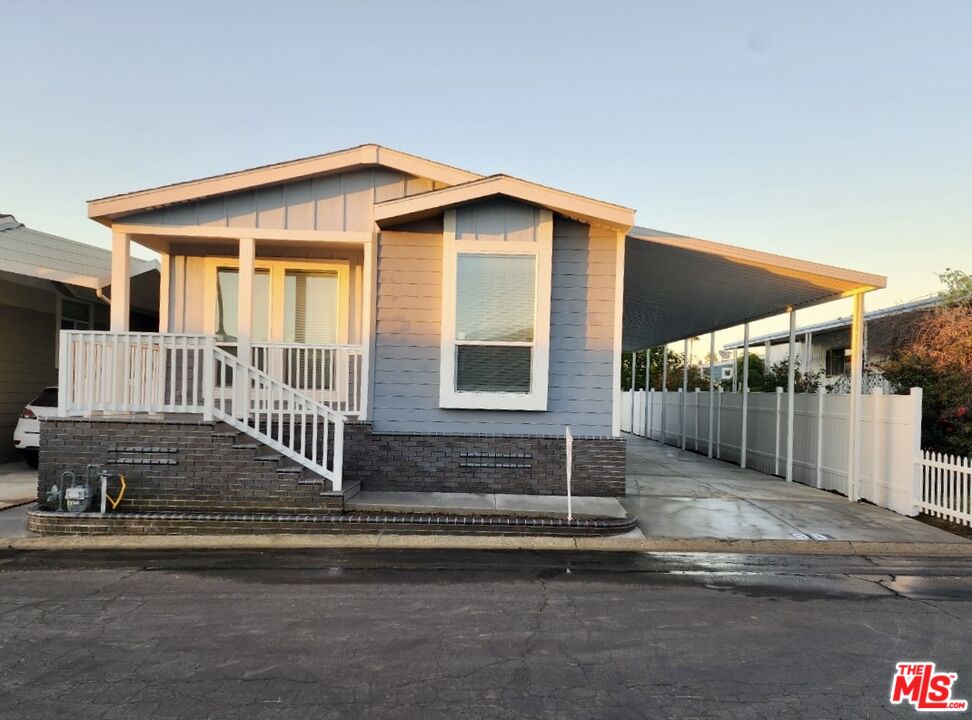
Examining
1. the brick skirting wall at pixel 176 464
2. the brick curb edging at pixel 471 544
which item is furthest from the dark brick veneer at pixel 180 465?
the brick curb edging at pixel 471 544

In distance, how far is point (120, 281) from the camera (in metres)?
9.30

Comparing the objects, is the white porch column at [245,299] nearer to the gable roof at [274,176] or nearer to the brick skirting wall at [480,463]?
the gable roof at [274,176]

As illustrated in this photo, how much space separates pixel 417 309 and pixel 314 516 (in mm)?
3186

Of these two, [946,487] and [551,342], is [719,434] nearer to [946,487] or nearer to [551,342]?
Answer: [946,487]

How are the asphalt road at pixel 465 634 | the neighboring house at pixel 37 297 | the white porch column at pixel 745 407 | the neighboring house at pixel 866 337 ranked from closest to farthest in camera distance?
the asphalt road at pixel 465 634, the neighboring house at pixel 37 297, the white porch column at pixel 745 407, the neighboring house at pixel 866 337

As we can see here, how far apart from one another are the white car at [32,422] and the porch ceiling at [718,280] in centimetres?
1010

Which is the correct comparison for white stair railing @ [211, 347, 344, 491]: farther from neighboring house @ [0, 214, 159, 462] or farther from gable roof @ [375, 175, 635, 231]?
neighboring house @ [0, 214, 159, 462]

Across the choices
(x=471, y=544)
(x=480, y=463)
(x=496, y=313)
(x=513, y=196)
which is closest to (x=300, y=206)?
(x=513, y=196)

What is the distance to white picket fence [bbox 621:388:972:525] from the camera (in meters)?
8.87

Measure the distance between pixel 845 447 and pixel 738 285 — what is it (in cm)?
316

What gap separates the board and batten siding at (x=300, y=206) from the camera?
9453 mm

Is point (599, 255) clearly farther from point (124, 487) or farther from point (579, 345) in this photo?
point (124, 487)

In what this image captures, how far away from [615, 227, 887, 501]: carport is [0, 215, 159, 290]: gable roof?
8.94 m

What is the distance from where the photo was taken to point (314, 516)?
777cm
